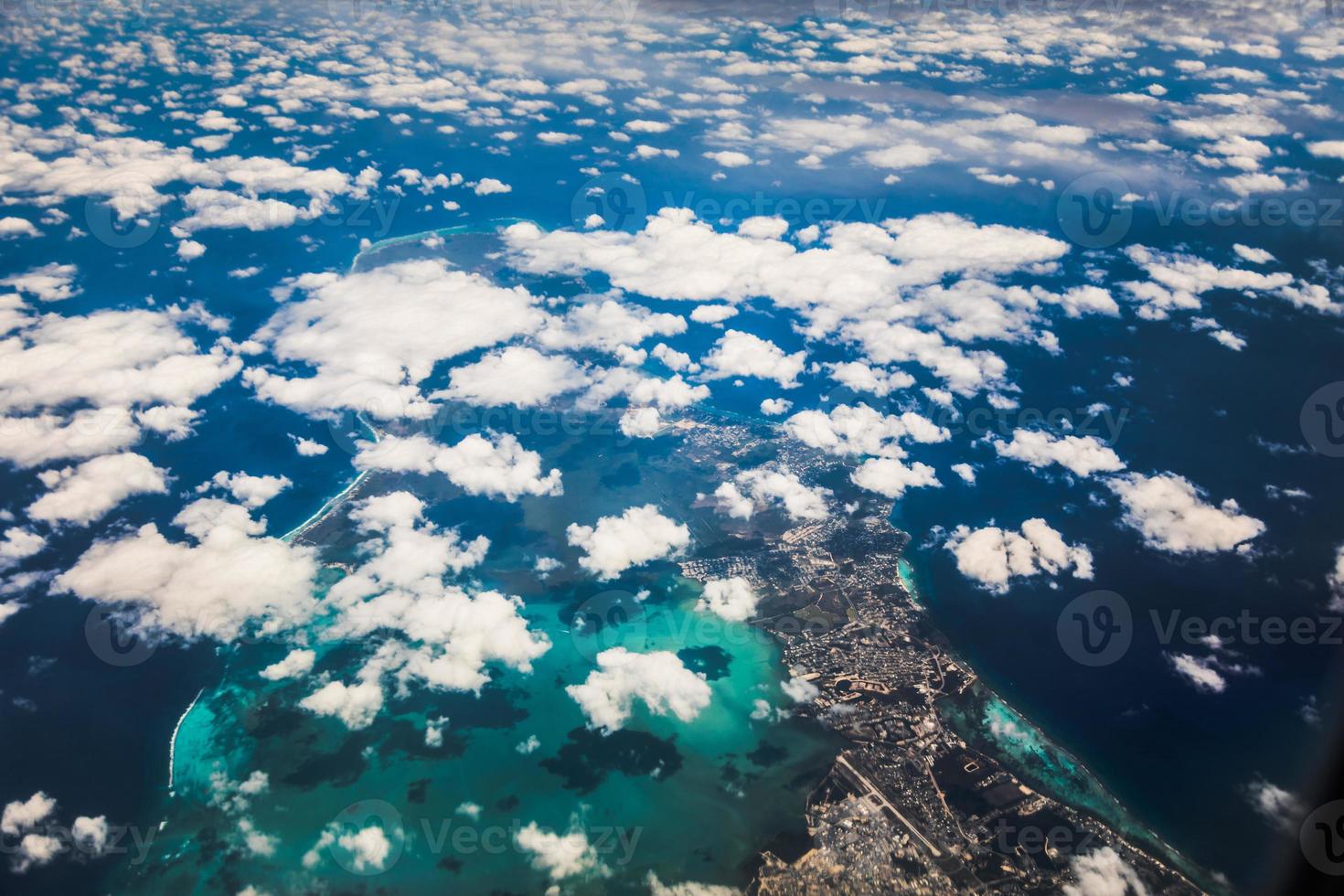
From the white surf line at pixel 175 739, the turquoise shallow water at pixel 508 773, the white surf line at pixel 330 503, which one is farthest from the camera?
the white surf line at pixel 330 503

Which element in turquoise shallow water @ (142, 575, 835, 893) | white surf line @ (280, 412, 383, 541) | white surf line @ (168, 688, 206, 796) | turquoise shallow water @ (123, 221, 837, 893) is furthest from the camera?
Answer: white surf line @ (280, 412, 383, 541)

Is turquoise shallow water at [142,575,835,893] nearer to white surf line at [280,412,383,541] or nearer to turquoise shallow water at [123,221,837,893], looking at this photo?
turquoise shallow water at [123,221,837,893]

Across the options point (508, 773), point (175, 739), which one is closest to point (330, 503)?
point (175, 739)

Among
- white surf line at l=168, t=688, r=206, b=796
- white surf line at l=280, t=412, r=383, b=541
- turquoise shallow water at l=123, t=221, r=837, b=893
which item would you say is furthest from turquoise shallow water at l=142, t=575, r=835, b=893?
white surf line at l=280, t=412, r=383, b=541

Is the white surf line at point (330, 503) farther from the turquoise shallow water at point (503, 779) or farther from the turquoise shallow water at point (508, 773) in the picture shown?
the turquoise shallow water at point (503, 779)

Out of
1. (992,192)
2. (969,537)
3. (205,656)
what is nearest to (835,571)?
(969,537)

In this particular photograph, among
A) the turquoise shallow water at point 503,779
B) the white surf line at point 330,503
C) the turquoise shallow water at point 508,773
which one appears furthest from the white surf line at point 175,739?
the white surf line at point 330,503

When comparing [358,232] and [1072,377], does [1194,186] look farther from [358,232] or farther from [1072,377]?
[358,232]

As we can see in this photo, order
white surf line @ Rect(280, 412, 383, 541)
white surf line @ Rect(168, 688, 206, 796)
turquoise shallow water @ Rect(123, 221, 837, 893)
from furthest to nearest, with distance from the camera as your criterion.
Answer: white surf line @ Rect(280, 412, 383, 541)
white surf line @ Rect(168, 688, 206, 796)
turquoise shallow water @ Rect(123, 221, 837, 893)

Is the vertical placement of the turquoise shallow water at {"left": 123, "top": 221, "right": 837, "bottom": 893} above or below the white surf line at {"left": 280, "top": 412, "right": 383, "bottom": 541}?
below

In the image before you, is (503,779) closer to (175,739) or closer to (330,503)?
(175,739)

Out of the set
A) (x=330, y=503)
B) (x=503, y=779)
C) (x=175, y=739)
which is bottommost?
(x=503, y=779)
